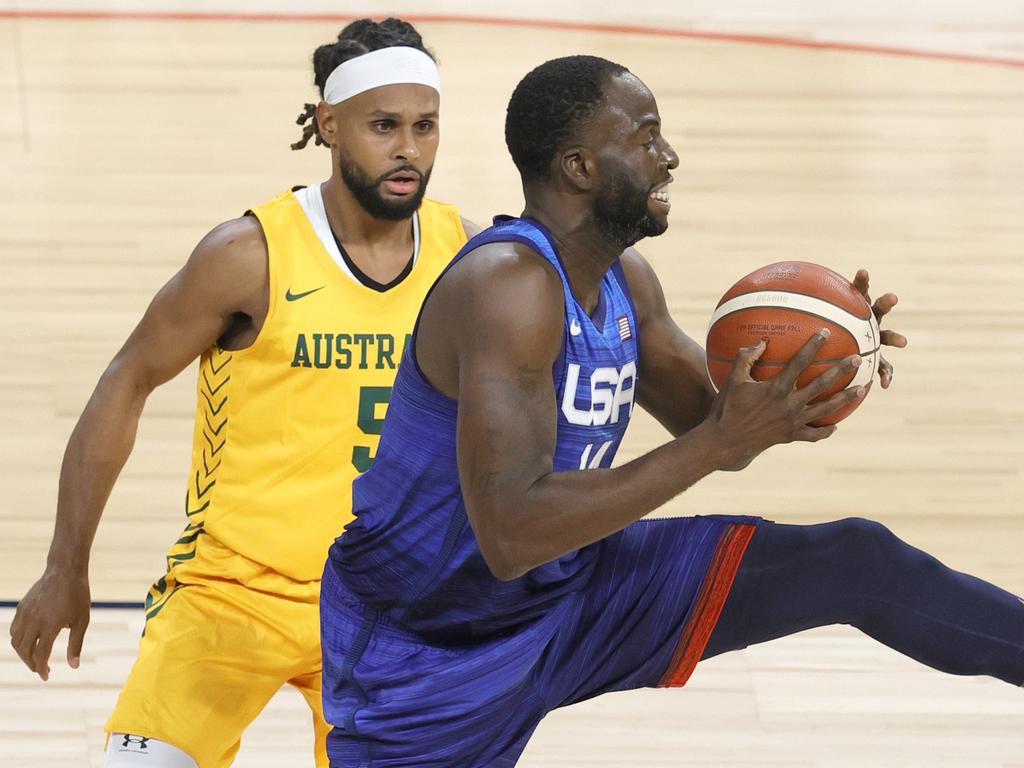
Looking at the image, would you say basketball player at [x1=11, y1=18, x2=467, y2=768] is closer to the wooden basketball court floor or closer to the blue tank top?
the blue tank top

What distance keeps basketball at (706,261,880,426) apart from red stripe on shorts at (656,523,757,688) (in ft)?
0.97

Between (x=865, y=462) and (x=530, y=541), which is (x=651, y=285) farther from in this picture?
(x=865, y=462)

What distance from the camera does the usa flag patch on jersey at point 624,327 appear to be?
299 centimetres

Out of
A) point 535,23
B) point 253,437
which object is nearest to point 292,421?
point 253,437

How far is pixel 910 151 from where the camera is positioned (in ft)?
26.7

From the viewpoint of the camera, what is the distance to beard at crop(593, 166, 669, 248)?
112 inches

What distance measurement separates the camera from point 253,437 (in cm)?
358

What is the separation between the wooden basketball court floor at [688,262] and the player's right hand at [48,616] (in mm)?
925

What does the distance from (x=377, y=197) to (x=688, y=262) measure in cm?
362

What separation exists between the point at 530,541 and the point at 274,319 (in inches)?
45.9

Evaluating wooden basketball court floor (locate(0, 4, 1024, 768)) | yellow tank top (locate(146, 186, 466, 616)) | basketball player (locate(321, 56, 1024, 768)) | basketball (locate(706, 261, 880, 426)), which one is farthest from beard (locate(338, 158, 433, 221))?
wooden basketball court floor (locate(0, 4, 1024, 768))

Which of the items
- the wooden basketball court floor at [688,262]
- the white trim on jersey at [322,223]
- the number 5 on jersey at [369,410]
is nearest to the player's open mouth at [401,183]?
the white trim on jersey at [322,223]

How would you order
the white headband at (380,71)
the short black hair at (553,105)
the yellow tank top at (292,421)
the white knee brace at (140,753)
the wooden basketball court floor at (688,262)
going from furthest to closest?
1. the wooden basketball court floor at (688,262)
2. the white headband at (380,71)
3. the yellow tank top at (292,421)
4. the white knee brace at (140,753)
5. the short black hair at (553,105)

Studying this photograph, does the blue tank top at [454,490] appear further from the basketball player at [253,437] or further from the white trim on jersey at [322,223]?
the white trim on jersey at [322,223]
